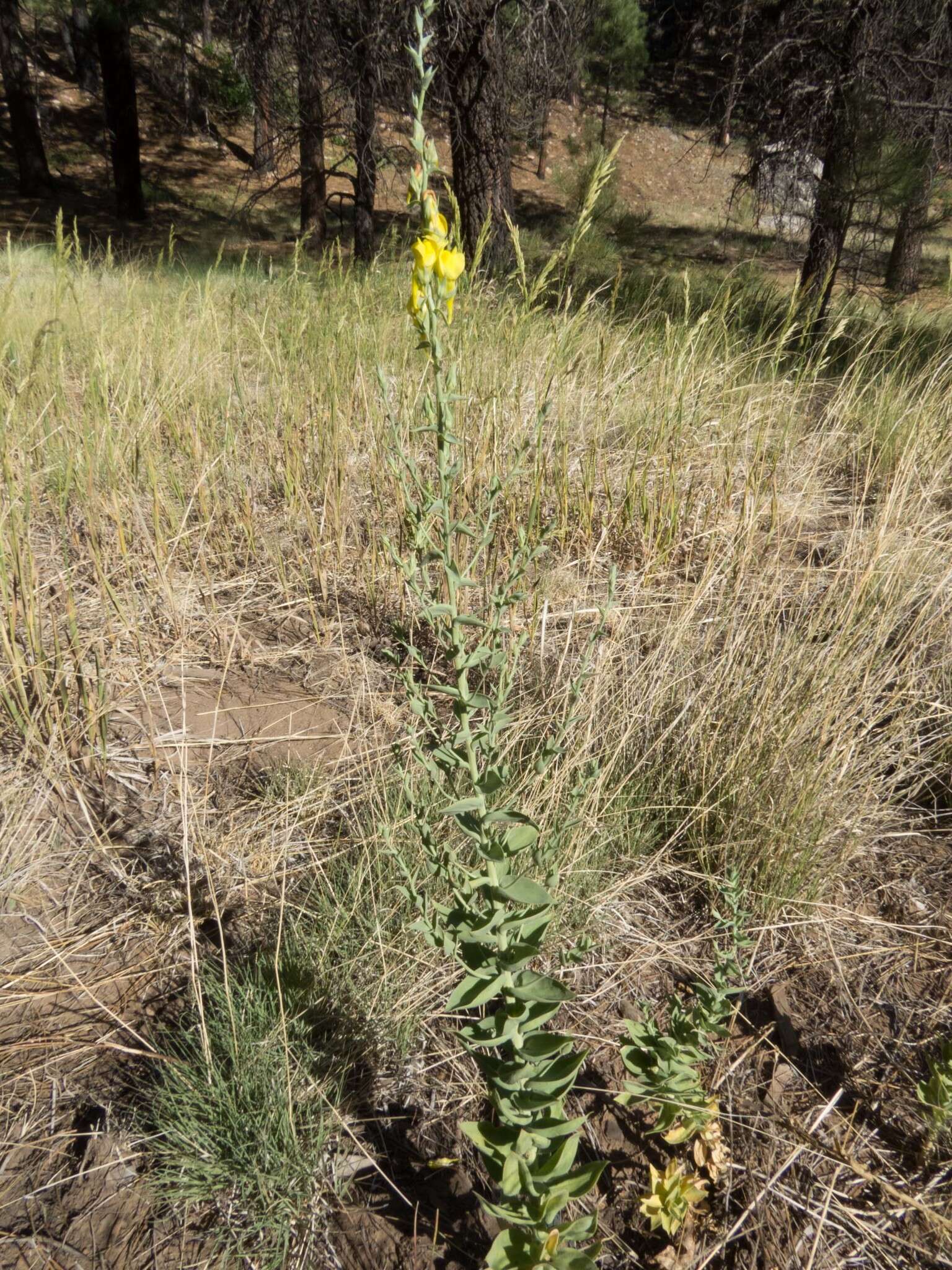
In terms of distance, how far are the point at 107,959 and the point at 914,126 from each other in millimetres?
6468

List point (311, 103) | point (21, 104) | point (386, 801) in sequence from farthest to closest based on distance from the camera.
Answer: point (21, 104) < point (311, 103) < point (386, 801)

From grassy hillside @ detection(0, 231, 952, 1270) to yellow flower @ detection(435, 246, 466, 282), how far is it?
34 centimetres

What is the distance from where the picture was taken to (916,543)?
7.34 feet

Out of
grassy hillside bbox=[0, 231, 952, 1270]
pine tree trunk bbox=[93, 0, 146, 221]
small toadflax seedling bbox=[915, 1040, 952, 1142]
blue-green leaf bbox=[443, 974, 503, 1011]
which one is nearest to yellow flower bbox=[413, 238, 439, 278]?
grassy hillside bbox=[0, 231, 952, 1270]

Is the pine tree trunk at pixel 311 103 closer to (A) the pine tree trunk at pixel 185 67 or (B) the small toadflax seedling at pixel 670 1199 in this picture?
(A) the pine tree trunk at pixel 185 67

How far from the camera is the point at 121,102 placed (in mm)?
11047

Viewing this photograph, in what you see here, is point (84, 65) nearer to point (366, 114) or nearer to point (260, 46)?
point (260, 46)

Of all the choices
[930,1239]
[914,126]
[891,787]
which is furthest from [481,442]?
[914,126]

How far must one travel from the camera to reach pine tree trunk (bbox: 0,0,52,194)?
34.0 feet

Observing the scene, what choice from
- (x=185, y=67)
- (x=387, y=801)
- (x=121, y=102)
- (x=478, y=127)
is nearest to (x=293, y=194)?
(x=185, y=67)

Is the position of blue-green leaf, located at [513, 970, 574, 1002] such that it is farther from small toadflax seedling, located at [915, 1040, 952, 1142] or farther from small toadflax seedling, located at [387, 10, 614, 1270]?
small toadflax seedling, located at [915, 1040, 952, 1142]

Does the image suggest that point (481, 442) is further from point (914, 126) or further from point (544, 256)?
point (544, 256)

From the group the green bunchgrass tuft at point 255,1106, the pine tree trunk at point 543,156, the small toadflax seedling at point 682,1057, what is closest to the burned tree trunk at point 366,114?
the green bunchgrass tuft at point 255,1106

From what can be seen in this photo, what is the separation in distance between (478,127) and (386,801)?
17.2 ft
